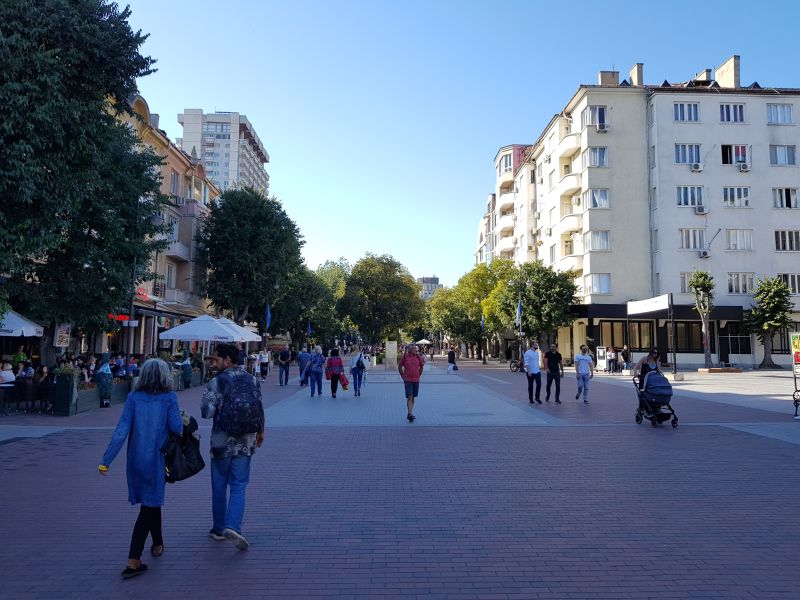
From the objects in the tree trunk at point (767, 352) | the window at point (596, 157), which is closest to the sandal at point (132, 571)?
the window at point (596, 157)

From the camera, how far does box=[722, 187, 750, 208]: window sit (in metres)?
45.3

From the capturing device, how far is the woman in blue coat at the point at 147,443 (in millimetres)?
4809

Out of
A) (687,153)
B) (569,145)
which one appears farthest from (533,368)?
(687,153)

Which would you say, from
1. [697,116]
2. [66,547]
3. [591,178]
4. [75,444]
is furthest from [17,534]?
[697,116]

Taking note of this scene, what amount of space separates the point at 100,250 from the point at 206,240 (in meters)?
20.5

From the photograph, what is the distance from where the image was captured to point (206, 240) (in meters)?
39.2

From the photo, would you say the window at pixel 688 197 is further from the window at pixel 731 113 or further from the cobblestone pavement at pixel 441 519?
the cobblestone pavement at pixel 441 519

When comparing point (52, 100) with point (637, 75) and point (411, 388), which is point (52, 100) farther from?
point (637, 75)

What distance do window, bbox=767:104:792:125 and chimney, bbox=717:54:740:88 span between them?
3.22 metres

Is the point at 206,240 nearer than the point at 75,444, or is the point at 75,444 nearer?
the point at 75,444

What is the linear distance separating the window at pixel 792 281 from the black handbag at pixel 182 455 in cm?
4939

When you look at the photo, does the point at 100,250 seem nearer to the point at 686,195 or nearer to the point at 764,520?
the point at 764,520

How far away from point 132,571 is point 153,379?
4.69 ft

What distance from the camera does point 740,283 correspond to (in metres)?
45.0
